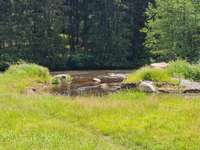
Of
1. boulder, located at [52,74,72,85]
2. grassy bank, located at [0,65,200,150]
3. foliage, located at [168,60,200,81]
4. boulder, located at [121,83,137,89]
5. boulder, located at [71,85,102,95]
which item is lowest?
boulder, located at [71,85,102,95]

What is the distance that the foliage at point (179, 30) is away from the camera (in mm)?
49312

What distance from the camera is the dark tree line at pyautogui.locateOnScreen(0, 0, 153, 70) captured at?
60000 millimetres

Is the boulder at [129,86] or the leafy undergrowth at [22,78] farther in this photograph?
the leafy undergrowth at [22,78]

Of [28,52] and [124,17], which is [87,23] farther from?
[28,52]

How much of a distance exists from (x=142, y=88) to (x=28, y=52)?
1425 inches

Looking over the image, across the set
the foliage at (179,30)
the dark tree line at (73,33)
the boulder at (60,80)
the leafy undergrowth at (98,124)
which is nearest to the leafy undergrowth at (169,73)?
the boulder at (60,80)

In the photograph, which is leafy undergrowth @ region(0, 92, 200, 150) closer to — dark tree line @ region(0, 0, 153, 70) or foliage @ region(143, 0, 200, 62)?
foliage @ region(143, 0, 200, 62)

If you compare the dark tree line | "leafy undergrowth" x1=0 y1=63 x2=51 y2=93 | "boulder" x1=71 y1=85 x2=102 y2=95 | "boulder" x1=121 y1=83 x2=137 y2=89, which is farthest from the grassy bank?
the dark tree line

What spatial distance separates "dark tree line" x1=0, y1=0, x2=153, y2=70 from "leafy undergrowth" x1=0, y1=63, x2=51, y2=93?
22.0m

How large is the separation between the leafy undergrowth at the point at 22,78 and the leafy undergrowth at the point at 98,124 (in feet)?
26.5

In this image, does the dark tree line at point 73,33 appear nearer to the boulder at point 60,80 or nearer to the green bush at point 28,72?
the green bush at point 28,72

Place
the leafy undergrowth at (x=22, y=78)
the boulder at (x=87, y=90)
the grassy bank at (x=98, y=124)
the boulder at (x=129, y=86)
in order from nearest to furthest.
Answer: the grassy bank at (x=98, y=124), the boulder at (x=129, y=86), the boulder at (x=87, y=90), the leafy undergrowth at (x=22, y=78)

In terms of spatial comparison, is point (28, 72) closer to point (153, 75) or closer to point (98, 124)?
point (153, 75)

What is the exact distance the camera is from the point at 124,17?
67.1m
